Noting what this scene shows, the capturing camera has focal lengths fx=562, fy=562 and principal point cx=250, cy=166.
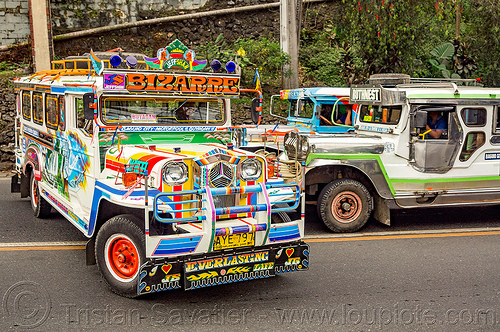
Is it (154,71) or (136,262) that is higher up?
(154,71)

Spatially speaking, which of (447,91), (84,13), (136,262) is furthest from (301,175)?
(84,13)

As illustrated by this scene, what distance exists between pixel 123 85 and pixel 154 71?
41cm

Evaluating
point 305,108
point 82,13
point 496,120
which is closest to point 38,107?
point 305,108

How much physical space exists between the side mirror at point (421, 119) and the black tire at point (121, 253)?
16.1 feet

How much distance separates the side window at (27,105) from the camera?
9477mm

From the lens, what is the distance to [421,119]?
28.4 ft

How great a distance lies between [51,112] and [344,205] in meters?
4.58

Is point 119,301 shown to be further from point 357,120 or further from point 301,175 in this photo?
point 357,120

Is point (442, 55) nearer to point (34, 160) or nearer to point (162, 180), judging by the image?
point (34, 160)

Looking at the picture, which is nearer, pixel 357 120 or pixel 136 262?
pixel 136 262

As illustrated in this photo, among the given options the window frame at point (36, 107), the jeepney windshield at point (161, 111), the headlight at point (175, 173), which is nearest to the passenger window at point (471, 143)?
the jeepney windshield at point (161, 111)

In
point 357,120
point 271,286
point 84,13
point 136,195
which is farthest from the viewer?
point 84,13

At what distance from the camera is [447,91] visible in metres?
8.90

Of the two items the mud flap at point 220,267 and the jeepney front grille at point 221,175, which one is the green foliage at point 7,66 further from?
the mud flap at point 220,267
